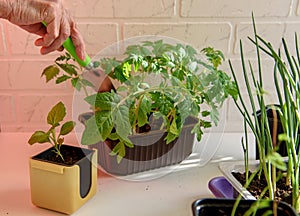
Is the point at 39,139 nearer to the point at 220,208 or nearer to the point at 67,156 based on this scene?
the point at 67,156

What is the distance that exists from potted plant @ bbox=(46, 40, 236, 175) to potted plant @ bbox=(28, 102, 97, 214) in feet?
0.13

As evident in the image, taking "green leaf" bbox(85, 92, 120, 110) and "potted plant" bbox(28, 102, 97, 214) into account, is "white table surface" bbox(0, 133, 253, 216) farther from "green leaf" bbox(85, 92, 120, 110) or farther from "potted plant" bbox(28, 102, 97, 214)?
"green leaf" bbox(85, 92, 120, 110)

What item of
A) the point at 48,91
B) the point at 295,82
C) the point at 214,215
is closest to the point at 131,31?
the point at 48,91

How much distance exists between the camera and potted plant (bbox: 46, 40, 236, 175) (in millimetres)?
670

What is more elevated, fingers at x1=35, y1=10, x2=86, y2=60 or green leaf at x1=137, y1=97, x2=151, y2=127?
fingers at x1=35, y1=10, x2=86, y2=60

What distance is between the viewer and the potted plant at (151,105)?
67cm

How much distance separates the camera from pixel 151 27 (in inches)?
36.8

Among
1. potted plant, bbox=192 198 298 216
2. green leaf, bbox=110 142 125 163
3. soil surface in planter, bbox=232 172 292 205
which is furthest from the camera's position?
green leaf, bbox=110 142 125 163

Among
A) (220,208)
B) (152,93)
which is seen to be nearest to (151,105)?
(152,93)

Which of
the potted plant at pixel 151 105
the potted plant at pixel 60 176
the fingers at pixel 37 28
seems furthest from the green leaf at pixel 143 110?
the fingers at pixel 37 28

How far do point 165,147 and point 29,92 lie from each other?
0.40 metres

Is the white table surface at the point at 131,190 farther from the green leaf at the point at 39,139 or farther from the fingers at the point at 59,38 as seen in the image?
the fingers at the point at 59,38

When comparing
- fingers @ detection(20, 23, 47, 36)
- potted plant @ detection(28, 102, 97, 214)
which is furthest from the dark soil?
fingers @ detection(20, 23, 47, 36)

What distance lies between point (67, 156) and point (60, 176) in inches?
2.4
